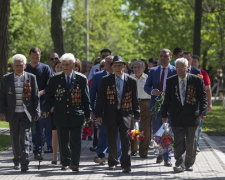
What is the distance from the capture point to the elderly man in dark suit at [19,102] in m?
12.1

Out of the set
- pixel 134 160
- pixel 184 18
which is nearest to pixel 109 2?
pixel 184 18

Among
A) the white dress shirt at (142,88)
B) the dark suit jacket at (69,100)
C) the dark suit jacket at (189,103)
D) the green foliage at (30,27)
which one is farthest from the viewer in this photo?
the green foliage at (30,27)

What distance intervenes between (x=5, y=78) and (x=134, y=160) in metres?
3.20

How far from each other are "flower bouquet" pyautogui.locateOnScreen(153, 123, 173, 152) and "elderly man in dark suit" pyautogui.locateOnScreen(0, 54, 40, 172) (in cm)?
226

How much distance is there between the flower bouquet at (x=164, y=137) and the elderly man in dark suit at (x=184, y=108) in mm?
493

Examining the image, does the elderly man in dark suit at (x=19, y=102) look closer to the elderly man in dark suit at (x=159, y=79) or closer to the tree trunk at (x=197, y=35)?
the elderly man in dark suit at (x=159, y=79)

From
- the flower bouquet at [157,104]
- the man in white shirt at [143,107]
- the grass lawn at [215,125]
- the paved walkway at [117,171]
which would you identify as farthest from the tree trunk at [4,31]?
the flower bouquet at [157,104]

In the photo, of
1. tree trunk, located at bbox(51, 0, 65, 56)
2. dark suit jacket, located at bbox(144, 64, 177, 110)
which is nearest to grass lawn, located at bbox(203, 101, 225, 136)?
tree trunk, located at bbox(51, 0, 65, 56)

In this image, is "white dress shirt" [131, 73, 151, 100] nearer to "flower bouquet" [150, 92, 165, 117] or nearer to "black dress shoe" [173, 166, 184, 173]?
"flower bouquet" [150, 92, 165, 117]

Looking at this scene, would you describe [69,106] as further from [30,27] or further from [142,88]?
[30,27]

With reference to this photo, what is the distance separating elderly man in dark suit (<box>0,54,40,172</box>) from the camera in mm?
12062

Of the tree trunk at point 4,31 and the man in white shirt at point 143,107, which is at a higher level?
the tree trunk at point 4,31

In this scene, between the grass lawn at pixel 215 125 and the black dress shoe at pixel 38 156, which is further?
the grass lawn at pixel 215 125

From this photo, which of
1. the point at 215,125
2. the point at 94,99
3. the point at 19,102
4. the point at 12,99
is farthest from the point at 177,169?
the point at 215,125
